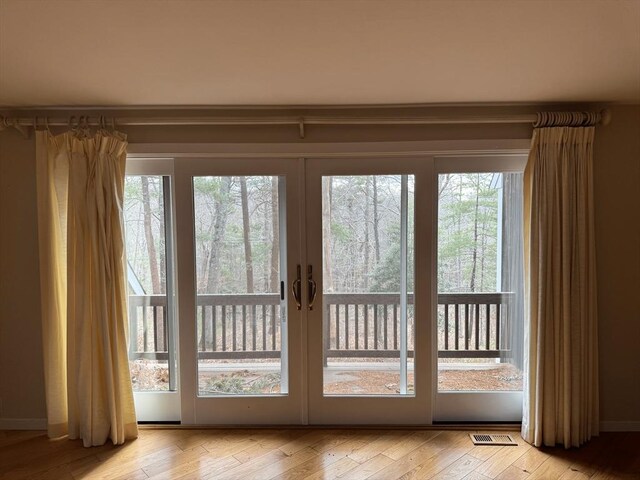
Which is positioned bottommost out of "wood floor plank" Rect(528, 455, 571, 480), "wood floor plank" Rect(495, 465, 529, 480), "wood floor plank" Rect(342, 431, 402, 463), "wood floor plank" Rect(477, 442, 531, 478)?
"wood floor plank" Rect(528, 455, 571, 480)

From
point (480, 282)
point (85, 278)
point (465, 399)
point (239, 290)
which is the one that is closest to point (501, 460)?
point (465, 399)

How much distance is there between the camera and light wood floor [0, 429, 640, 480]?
80.3 inches

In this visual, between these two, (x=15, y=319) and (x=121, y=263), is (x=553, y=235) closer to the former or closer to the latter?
(x=121, y=263)

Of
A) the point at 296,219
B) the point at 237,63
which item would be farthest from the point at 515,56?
the point at 296,219

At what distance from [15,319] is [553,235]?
3.51m

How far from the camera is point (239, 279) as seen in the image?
98.3 inches

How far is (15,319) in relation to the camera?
96.6 inches

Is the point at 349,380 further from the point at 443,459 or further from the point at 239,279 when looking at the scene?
the point at 239,279

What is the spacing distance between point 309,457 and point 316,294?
3.19 feet

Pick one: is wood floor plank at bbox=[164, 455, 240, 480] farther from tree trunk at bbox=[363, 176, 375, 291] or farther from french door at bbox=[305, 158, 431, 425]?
tree trunk at bbox=[363, 176, 375, 291]

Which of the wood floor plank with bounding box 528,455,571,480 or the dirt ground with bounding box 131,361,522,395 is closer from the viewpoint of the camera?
the wood floor plank with bounding box 528,455,571,480

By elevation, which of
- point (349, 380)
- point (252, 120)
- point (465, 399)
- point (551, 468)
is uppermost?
point (252, 120)

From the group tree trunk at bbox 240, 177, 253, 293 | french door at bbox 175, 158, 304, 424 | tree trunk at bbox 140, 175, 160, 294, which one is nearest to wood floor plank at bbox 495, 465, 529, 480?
french door at bbox 175, 158, 304, 424

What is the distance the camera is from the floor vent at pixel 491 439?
230 centimetres
